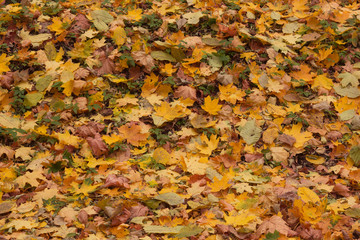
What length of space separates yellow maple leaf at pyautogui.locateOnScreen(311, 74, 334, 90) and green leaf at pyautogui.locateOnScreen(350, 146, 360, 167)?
2.66 feet

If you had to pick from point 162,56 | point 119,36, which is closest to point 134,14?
point 119,36

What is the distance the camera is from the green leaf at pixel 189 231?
99.3 inches

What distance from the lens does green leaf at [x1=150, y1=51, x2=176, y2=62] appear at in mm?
3898

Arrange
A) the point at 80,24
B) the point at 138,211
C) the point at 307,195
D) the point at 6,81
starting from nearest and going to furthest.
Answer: the point at 138,211 < the point at 307,195 < the point at 6,81 < the point at 80,24

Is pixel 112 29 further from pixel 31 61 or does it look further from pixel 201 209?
pixel 201 209

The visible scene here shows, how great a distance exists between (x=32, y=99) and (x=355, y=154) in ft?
9.11

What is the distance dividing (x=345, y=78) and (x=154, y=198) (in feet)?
7.55

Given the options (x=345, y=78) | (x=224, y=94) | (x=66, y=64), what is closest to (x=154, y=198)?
(x=224, y=94)

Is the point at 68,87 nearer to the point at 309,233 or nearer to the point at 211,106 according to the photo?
the point at 211,106

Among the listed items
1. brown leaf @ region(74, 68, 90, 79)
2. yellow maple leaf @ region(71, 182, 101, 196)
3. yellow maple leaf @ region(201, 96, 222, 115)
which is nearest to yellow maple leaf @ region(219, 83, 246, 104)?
yellow maple leaf @ region(201, 96, 222, 115)

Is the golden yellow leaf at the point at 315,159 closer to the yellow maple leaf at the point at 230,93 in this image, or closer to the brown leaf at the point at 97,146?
the yellow maple leaf at the point at 230,93

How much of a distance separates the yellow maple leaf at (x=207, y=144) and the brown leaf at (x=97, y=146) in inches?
29.7

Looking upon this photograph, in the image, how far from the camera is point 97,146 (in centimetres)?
325

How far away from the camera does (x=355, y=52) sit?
4227 millimetres
